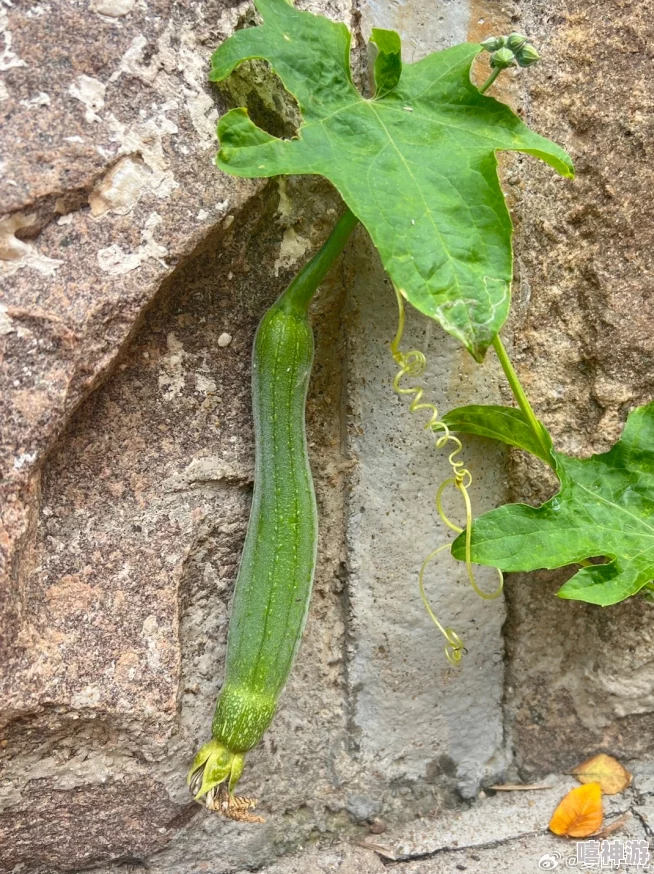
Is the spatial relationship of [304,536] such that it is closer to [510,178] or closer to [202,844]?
[202,844]

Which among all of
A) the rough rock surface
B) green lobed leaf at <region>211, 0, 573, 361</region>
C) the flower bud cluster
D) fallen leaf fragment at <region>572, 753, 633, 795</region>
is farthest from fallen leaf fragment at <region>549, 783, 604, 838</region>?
the flower bud cluster

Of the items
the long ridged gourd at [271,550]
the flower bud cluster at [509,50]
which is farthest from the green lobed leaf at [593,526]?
the flower bud cluster at [509,50]

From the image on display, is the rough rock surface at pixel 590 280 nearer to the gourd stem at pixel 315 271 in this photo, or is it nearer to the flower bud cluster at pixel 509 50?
the flower bud cluster at pixel 509 50

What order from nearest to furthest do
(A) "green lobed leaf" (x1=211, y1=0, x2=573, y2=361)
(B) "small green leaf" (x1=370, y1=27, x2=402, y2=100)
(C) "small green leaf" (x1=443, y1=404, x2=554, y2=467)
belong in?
(A) "green lobed leaf" (x1=211, y1=0, x2=573, y2=361)
(B) "small green leaf" (x1=370, y1=27, x2=402, y2=100)
(C) "small green leaf" (x1=443, y1=404, x2=554, y2=467)

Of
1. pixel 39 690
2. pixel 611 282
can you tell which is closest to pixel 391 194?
pixel 611 282

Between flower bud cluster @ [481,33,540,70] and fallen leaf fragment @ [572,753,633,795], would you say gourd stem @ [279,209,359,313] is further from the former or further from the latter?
fallen leaf fragment @ [572,753,633,795]

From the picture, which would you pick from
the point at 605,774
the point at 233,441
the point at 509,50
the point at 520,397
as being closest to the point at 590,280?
the point at 520,397
